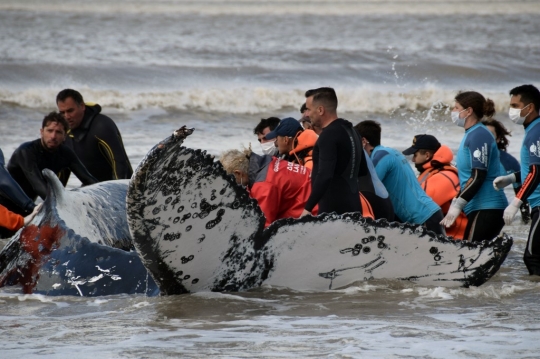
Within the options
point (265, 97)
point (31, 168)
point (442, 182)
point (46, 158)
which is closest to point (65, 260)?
point (31, 168)

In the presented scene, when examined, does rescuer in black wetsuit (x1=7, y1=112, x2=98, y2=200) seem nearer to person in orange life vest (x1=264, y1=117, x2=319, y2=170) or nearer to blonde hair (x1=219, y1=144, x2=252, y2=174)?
person in orange life vest (x1=264, y1=117, x2=319, y2=170)

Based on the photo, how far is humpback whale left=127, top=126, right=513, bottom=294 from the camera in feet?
17.1

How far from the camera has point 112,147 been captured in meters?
9.50

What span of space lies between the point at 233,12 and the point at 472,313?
47982mm

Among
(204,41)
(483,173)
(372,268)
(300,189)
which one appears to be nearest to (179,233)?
(372,268)

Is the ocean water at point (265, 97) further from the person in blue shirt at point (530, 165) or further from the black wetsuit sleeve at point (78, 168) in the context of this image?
the black wetsuit sleeve at point (78, 168)

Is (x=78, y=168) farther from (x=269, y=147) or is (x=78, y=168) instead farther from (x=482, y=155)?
(x=482, y=155)

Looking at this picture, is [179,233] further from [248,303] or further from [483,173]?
[483,173]

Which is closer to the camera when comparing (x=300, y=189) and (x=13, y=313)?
(x=13, y=313)

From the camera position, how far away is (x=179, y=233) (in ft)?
17.8

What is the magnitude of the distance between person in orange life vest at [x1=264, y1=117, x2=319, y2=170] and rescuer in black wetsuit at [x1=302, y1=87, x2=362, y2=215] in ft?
4.48

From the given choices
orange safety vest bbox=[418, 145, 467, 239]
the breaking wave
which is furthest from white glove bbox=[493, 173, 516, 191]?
the breaking wave

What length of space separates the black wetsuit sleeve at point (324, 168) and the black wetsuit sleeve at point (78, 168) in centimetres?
313

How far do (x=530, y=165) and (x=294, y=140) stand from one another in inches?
93.1
